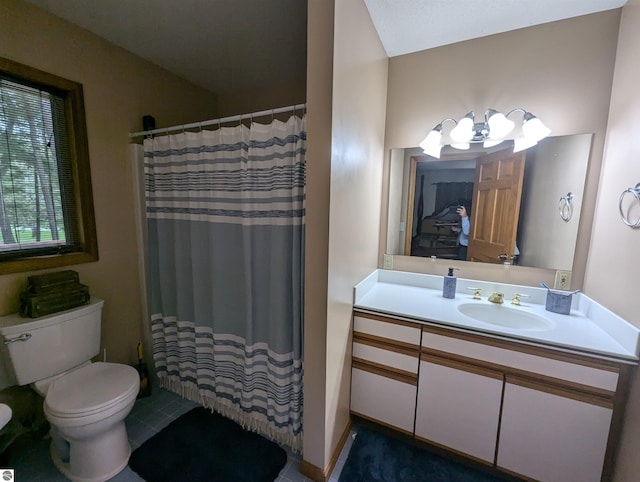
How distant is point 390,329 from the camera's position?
1.41 m

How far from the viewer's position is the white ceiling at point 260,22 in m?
1.35

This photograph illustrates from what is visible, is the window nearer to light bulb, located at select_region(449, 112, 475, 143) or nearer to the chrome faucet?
light bulb, located at select_region(449, 112, 475, 143)

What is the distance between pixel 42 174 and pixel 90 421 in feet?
4.57

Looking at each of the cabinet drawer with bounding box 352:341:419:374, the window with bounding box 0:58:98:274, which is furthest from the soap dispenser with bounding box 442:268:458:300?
the window with bounding box 0:58:98:274

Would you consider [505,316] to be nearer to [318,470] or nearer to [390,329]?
[390,329]

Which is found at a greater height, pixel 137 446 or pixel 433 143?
pixel 433 143

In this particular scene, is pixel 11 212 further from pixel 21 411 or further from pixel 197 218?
pixel 21 411

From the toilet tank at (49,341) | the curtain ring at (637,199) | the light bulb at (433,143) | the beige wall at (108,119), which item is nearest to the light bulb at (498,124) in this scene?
the light bulb at (433,143)

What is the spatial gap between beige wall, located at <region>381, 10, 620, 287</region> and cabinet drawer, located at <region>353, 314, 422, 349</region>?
636 mm

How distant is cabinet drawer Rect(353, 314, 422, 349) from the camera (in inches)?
53.6

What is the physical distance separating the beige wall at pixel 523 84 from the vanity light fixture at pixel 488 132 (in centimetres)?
11

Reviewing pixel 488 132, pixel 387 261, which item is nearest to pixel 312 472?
pixel 387 261

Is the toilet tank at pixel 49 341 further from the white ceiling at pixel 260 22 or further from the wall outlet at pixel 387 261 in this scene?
the wall outlet at pixel 387 261

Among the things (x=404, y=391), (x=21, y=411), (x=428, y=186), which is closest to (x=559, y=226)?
(x=428, y=186)
